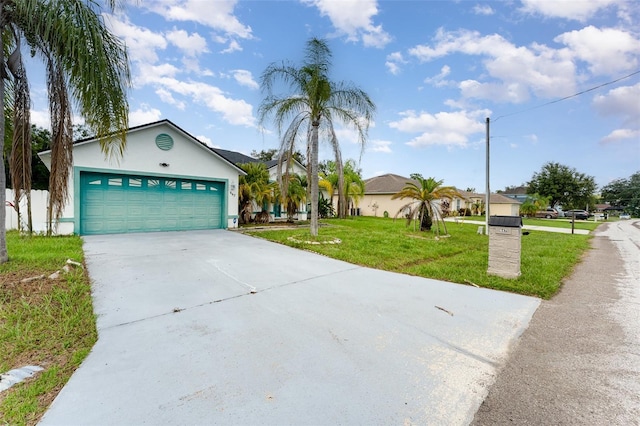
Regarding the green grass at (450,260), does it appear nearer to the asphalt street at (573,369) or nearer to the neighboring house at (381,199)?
the asphalt street at (573,369)

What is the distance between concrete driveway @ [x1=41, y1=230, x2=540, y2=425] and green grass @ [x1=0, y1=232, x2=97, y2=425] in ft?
0.47

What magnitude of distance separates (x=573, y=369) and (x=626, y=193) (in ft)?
279

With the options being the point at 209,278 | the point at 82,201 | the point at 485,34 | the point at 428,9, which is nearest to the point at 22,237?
the point at 82,201

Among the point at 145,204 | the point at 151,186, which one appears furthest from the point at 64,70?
the point at 145,204

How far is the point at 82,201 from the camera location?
10047 millimetres

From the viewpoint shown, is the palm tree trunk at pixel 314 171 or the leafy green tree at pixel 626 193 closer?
the palm tree trunk at pixel 314 171

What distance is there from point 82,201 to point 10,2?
6.75m

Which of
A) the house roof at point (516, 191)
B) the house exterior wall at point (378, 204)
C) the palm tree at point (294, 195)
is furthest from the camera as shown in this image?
the house roof at point (516, 191)

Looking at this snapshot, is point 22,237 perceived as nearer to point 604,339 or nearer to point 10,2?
point 10,2

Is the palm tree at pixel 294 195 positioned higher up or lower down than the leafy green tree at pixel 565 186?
lower down

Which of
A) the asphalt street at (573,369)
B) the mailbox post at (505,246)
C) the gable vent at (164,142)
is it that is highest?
the gable vent at (164,142)

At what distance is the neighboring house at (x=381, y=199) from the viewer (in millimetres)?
26844

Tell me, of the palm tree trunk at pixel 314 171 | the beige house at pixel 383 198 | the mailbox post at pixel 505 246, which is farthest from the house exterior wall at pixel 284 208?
the mailbox post at pixel 505 246

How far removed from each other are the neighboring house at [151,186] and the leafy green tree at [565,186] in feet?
159
